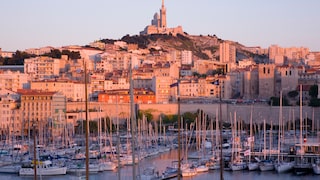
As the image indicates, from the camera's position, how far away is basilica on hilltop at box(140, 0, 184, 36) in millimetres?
63469

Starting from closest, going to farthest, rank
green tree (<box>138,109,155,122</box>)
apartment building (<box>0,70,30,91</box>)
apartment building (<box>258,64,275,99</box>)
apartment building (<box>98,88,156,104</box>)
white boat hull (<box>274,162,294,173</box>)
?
white boat hull (<box>274,162,294,173</box>) < green tree (<box>138,109,155,122</box>) < apartment building (<box>98,88,156,104</box>) < apartment building (<box>258,64,275,99</box>) < apartment building (<box>0,70,30,91</box>)

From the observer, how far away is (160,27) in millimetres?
65250

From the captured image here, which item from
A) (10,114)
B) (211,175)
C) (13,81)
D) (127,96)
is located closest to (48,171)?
(211,175)

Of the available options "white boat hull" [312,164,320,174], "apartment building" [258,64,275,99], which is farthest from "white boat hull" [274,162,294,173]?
"apartment building" [258,64,275,99]

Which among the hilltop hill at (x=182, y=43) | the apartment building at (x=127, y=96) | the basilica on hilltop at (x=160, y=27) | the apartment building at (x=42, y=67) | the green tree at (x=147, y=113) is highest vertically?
the basilica on hilltop at (x=160, y=27)

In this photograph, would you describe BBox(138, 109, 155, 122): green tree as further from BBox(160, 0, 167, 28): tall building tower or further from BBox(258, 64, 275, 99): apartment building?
BBox(160, 0, 167, 28): tall building tower

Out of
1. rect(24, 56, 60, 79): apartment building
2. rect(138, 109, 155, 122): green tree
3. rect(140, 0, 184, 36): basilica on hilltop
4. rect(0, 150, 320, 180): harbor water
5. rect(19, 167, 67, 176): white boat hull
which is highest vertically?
rect(140, 0, 184, 36): basilica on hilltop

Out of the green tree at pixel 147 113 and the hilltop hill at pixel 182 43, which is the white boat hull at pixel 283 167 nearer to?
the green tree at pixel 147 113

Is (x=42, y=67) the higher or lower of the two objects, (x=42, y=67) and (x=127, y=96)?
the higher

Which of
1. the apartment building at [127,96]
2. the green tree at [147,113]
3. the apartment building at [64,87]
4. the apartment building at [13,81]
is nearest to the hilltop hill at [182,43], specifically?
the apartment building at [13,81]

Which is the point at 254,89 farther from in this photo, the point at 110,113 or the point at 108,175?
the point at 108,175

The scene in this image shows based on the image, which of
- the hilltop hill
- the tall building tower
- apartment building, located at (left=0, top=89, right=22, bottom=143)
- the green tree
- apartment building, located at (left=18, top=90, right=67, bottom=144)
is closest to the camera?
apartment building, located at (left=0, top=89, right=22, bottom=143)

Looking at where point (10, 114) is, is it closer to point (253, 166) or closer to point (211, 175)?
point (211, 175)

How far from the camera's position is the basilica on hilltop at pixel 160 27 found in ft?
208
